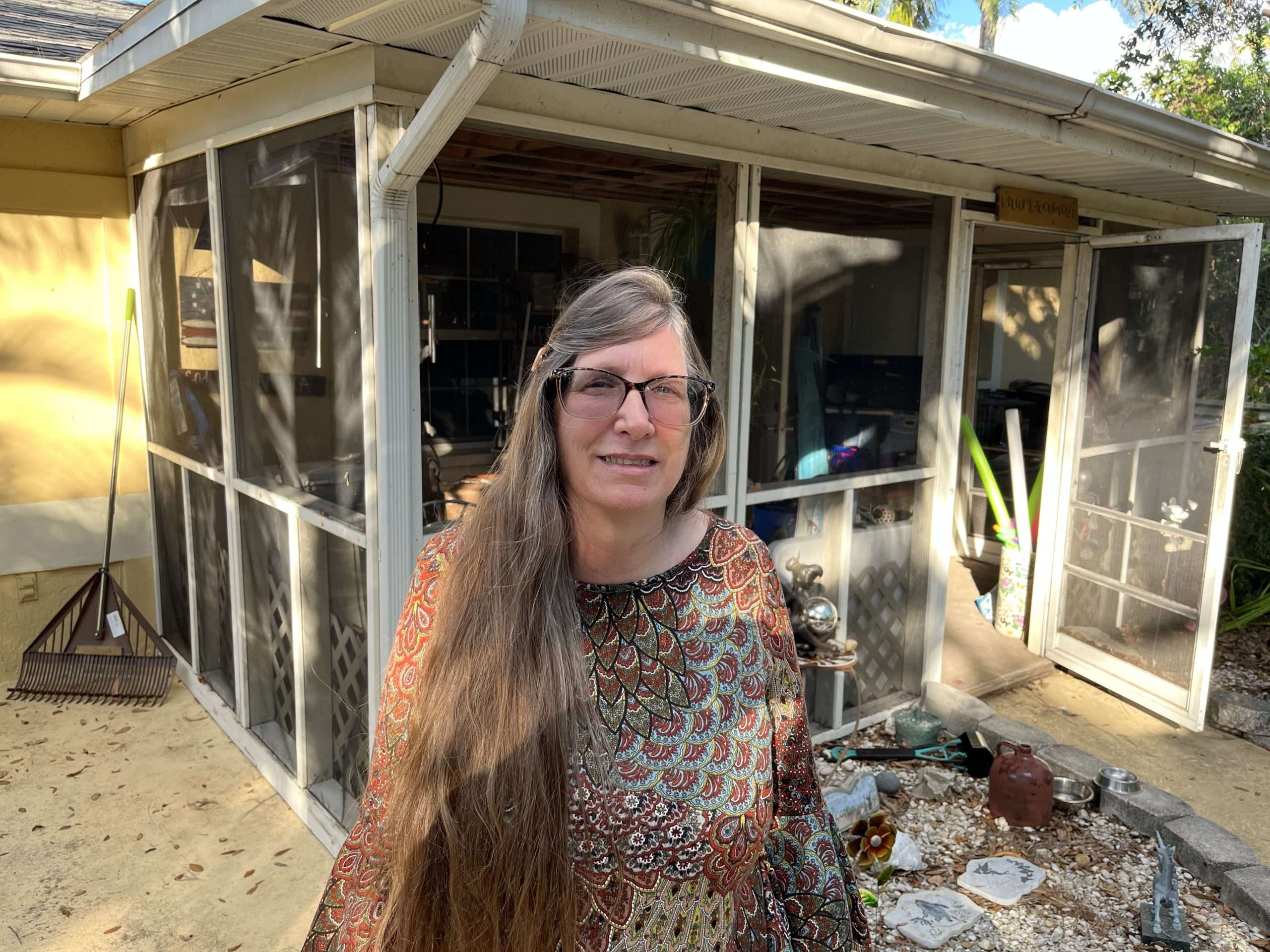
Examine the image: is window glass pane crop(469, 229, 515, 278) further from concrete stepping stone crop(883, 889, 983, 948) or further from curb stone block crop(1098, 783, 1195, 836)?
curb stone block crop(1098, 783, 1195, 836)

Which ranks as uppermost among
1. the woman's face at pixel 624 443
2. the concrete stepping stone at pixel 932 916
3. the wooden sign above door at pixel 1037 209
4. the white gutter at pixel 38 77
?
the white gutter at pixel 38 77

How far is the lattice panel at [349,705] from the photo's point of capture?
303cm

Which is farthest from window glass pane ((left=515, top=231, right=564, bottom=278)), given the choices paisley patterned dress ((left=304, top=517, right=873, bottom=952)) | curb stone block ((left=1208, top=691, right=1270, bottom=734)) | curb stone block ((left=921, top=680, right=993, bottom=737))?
curb stone block ((left=1208, top=691, right=1270, bottom=734))

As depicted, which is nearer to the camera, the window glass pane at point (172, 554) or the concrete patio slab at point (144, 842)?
the concrete patio slab at point (144, 842)

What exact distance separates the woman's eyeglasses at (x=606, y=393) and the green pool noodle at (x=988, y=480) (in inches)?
195

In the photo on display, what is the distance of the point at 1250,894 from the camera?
3.04 m

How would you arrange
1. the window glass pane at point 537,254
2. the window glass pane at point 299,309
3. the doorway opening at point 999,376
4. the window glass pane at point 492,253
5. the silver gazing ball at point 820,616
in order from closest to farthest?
the window glass pane at point 299,309
the silver gazing ball at point 820,616
the window glass pane at point 537,254
the window glass pane at point 492,253
the doorway opening at point 999,376

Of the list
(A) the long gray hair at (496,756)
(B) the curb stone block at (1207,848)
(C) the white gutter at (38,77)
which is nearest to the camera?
(A) the long gray hair at (496,756)

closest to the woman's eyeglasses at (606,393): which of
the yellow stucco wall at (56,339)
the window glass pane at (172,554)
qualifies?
the window glass pane at (172,554)

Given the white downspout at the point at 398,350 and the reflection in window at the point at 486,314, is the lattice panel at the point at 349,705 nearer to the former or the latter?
the white downspout at the point at 398,350

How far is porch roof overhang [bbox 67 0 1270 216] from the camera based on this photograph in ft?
7.06

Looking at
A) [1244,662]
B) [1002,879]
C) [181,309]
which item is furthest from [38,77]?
[1244,662]

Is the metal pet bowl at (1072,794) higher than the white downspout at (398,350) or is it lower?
lower

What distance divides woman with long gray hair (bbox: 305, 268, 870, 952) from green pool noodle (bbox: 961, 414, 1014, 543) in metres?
4.86
